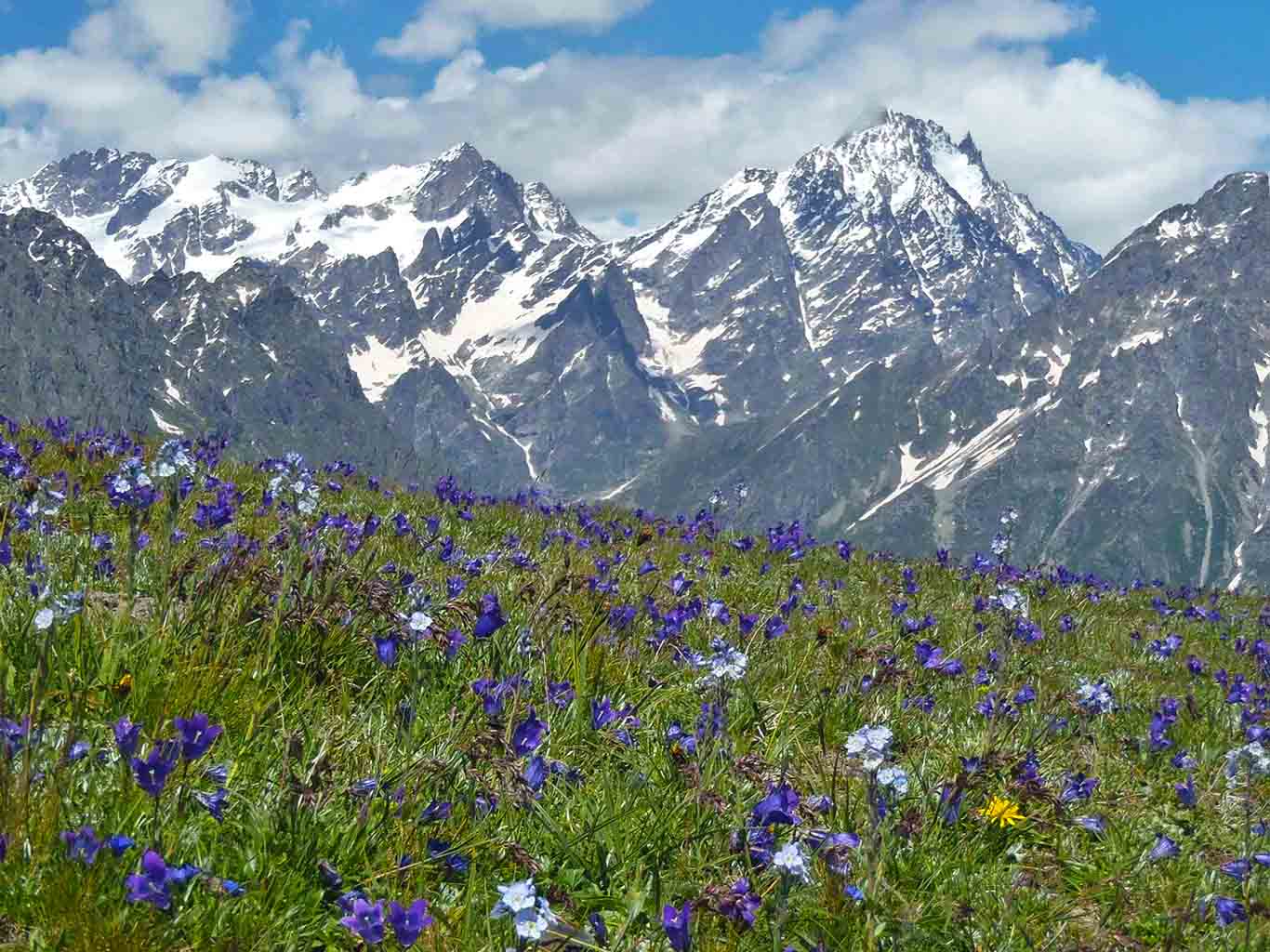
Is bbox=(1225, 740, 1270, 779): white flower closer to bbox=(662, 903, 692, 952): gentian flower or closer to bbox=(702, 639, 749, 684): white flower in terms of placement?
bbox=(702, 639, 749, 684): white flower

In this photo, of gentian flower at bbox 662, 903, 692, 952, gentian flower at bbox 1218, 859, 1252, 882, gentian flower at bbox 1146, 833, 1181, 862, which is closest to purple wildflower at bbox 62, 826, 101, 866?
gentian flower at bbox 662, 903, 692, 952

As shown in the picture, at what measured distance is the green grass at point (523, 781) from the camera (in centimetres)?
369

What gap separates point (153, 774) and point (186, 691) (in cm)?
181

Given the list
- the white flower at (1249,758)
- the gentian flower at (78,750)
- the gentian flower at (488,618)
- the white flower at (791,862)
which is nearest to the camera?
the white flower at (791,862)

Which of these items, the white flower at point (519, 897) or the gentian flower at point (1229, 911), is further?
the gentian flower at point (1229, 911)

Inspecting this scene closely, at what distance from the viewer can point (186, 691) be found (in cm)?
480

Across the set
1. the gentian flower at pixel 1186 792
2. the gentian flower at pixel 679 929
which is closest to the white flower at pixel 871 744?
the gentian flower at pixel 679 929

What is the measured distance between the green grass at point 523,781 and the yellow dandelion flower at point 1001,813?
0.07 meters

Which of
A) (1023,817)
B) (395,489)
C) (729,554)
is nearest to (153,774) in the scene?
(1023,817)

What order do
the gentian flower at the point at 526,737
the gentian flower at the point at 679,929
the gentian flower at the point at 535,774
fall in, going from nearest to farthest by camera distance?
the gentian flower at the point at 679,929 < the gentian flower at the point at 535,774 < the gentian flower at the point at 526,737

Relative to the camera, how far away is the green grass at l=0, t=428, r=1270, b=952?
3689 mm

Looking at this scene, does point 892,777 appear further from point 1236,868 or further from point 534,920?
point 534,920

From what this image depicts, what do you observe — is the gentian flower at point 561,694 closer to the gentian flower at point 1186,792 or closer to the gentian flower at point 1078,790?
the gentian flower at point 1078,790

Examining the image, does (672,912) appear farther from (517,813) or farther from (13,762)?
(13,762)
